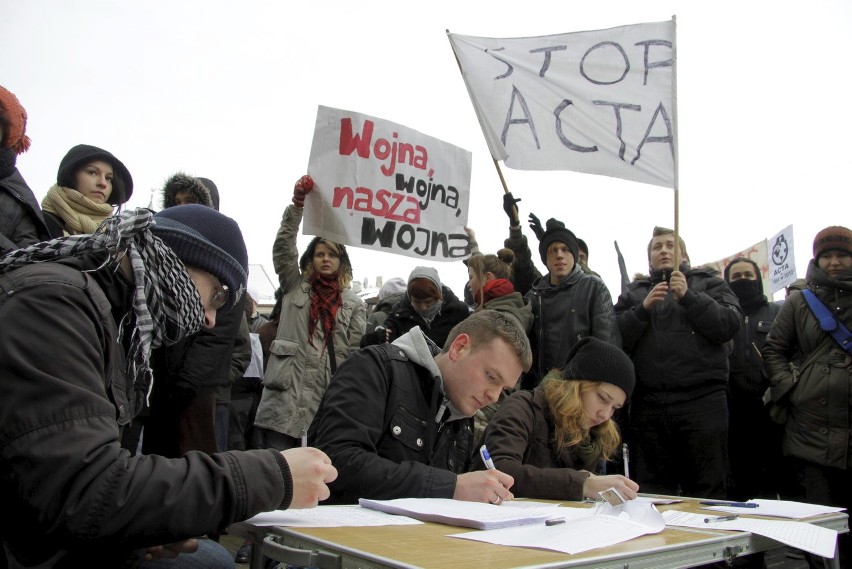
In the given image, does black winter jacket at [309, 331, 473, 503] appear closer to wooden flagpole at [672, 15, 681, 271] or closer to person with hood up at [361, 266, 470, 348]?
person with hood up at [361, 266, 470, 348]

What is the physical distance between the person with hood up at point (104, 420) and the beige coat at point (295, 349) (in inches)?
120

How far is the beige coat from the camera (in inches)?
190

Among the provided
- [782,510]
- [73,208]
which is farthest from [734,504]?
[73,208]

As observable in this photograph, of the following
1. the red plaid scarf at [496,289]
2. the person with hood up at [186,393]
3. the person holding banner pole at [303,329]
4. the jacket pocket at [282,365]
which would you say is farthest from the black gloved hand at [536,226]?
the person with hood up at [186,393]

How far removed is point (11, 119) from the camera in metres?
2.98

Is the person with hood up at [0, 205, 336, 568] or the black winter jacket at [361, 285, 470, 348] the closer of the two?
the person with hood up at [0, 205, 336, 568]

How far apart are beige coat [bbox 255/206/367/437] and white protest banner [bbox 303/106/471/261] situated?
11.1 inches

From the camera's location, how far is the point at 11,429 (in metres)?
1.29

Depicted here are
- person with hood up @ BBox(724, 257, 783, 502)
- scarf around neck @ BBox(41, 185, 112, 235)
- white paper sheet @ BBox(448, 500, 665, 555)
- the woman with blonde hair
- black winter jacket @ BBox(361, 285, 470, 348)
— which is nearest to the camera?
white paper sheet @ BBox(448, 500, 665, 555)

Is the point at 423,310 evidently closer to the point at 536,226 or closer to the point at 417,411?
the point at 536,226

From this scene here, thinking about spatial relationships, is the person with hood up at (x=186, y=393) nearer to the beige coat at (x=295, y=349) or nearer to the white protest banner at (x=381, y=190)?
the beige coat at (x=295, y=349)

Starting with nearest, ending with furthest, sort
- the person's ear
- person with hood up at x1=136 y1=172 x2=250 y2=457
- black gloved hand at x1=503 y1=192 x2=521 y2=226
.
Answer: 1. the person's ear
2. person with hood up at x1=136 y1=172 x2=250 y2=457
3. black gloved hand at x1=503 y1=192 x2=521 y2=226

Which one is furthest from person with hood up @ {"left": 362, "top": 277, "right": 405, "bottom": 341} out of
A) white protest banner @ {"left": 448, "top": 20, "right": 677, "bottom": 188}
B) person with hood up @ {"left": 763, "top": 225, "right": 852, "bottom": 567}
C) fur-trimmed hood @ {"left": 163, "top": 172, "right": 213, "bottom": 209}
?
person with hood up @ {"left": 763, "top": 225, "right": 852, "bottom": 567}

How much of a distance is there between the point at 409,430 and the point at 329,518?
93 cm
